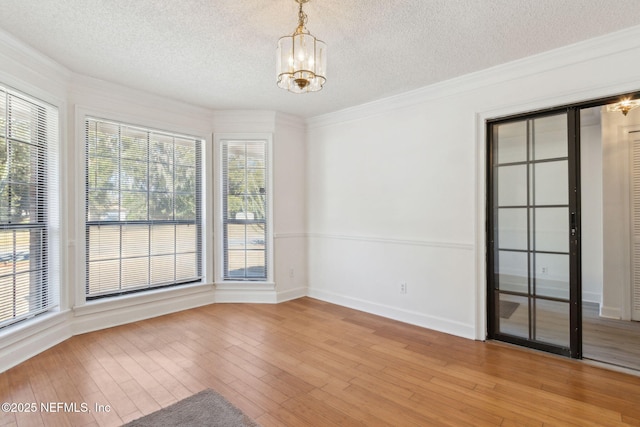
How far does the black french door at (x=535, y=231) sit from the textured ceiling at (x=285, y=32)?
2.46 ft

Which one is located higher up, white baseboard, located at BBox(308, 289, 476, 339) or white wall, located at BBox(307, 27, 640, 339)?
white wall, located at BBox(307, 27, 640, 339)

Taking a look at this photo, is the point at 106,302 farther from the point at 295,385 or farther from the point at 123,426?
the point at 295,385

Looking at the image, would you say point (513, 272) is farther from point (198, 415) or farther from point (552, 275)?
point (198, 415)

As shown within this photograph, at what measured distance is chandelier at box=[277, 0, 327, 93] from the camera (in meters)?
1.99

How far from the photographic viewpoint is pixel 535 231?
118 inches

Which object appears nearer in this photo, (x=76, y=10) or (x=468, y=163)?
(x=76, y=10)

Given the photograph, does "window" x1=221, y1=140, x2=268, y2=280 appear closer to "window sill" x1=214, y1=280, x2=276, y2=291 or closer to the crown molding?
"window sill" x1=214, y1=280, x2=276, y2=291

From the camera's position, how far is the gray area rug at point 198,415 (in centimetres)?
195

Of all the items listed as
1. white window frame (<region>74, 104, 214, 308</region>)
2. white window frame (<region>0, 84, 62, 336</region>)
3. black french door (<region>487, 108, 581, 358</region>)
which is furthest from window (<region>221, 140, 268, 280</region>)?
black french door (<region>487, 108, 581, 358</region>)

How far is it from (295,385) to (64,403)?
5.20ft

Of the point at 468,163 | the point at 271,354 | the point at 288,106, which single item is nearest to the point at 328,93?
the point at 288,106

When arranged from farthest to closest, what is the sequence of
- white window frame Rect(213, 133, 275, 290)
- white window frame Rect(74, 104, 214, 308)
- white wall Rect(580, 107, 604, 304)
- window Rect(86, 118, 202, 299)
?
white window frame Rect(213, 133, 275, 290) < white wall Rect(580, 107, 604, 304) < window Rect(86, 118, 202, 299) < white window frame Rect(74, 104, 214, 308)

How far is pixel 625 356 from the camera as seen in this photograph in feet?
9.27

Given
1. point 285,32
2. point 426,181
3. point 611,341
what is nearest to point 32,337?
point 285,32
